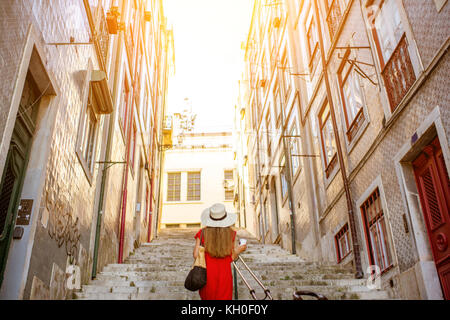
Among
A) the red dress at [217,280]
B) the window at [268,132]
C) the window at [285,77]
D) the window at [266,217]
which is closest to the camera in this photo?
the red dress at [217,280]

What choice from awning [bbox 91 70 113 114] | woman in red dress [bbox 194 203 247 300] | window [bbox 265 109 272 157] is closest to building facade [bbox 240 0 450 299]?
window [bbox 265 109 272 157]

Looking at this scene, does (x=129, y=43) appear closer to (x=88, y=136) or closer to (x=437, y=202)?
(x=88, y=136)

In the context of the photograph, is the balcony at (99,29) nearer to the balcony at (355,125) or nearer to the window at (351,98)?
the window at (351,98)

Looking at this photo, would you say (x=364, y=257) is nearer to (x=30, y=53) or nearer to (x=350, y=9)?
(x=350, y=9)

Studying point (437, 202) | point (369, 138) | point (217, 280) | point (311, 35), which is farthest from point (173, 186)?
point (217, 280)

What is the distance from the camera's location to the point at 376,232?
848 centimetres

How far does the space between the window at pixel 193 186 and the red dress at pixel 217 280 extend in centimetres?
2834

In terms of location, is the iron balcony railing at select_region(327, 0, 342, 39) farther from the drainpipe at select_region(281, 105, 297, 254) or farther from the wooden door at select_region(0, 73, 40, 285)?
the wooden door at select_region(0, 73, 40, 285)

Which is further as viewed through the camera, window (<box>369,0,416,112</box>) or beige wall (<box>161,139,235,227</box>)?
beige wall (<box>161,139,235,227</box>)

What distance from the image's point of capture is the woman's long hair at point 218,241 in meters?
4.92

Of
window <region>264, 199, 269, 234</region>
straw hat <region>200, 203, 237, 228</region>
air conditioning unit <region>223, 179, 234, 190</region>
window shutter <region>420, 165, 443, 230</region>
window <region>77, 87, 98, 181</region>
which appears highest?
air conditioning unit <region>223, 179, 234, 190</region>

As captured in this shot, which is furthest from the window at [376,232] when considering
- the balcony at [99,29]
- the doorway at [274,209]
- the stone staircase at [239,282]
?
the doorway at [274,209]

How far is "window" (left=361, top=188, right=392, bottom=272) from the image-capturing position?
8008 millimetres

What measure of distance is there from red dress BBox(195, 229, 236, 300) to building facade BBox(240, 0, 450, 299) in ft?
9.96
